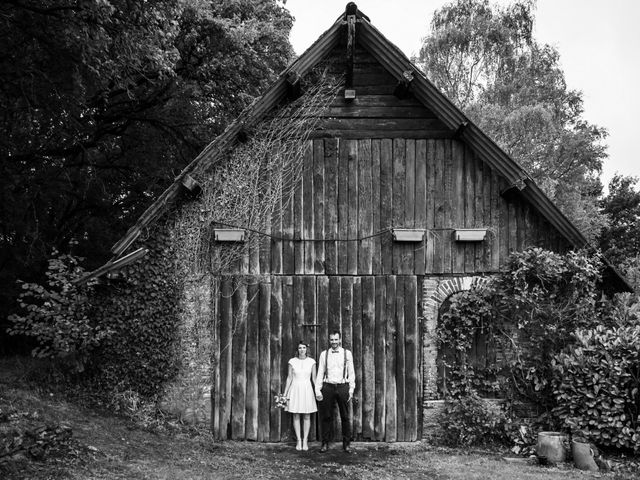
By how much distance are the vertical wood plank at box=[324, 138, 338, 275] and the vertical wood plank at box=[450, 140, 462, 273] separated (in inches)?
79.6

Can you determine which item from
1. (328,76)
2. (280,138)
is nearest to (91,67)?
(280,138)

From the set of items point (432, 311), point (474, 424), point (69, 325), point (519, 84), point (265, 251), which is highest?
point (519, 84)

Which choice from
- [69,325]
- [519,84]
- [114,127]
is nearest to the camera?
[69,325]

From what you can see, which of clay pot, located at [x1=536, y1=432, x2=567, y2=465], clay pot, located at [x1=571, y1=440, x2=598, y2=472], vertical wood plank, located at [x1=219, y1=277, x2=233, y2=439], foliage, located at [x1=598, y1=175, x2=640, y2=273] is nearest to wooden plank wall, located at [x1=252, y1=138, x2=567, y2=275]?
vertical wood plank, located at [x1=219, y1=277, x2=233, y2=439]

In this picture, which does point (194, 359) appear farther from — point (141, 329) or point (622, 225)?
point (622, 225)

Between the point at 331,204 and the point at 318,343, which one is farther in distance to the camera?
the point at 331,204

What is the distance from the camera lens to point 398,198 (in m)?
10.5

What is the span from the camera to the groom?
9.66 m

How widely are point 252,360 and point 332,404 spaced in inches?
61.9

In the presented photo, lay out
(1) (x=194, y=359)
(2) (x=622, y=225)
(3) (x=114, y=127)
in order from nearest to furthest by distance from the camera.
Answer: (1) (x=194, y=359)
(3) (x=114, y=127)
(2) (x=622, y=225)

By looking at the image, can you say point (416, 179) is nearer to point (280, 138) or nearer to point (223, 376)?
point (280, 138)

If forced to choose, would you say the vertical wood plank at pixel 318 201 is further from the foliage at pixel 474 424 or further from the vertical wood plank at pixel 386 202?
the foliage at pixel 474 424

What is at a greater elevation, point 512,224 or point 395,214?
point 395,214

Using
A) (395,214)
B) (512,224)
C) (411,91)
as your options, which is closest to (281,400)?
(395,214)
